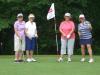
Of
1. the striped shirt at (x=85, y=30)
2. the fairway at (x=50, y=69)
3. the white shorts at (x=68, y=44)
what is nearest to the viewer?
the fairway at (x=50, y=69)

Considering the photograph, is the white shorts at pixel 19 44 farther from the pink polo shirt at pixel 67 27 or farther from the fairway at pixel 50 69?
the pink polo shirt at pixel 67 27

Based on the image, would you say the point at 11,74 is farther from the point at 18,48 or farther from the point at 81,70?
the point at 18,48

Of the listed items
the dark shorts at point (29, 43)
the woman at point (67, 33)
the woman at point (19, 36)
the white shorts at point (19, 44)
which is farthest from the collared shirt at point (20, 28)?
the woman at point (67, 33)

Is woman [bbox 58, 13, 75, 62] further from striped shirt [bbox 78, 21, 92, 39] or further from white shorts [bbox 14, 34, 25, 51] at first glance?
white shorts [bbox 14, 34, 25, 51]

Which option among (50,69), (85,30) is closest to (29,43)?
(85,30)

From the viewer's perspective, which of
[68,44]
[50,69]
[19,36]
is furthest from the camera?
[68,44]

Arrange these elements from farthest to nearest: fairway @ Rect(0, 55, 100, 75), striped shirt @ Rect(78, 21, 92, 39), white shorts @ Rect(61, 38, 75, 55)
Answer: white shorts @ Rect(61, 38, 75, 55) < striped shirt @ Rect(78, 21, 92, 39) < fairway @ Rect(0, 55, 100, 75)

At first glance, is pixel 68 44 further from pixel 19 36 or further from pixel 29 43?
pixel 19 36

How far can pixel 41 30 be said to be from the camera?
27812 millimetres

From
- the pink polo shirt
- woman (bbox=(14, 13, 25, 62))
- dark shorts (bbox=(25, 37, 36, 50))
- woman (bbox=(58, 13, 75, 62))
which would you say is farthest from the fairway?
the pink polo shirt

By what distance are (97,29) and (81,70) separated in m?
14.8

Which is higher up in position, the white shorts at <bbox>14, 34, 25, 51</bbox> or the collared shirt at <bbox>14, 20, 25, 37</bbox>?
the collared shirt at <bbox>14, 20, 25, 37</bbox>

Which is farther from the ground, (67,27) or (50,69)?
(67,27)

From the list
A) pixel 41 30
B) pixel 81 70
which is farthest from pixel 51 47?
pixel 81 70
